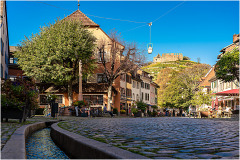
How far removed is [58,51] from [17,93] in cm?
2534

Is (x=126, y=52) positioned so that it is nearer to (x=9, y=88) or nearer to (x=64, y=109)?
(x=64, y=109)

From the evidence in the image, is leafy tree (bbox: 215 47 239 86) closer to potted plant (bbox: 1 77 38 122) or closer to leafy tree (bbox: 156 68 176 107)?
potted plant (bbox: 1 77 38 122)

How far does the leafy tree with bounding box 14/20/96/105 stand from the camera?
1485 inches

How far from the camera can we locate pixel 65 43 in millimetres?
37719

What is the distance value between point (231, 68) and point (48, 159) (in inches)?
962

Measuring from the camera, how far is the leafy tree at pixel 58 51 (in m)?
37.7

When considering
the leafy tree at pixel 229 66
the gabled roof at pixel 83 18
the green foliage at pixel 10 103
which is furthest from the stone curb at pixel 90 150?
the gabled roof at pixel 83 18

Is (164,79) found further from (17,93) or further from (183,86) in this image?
(17,93)

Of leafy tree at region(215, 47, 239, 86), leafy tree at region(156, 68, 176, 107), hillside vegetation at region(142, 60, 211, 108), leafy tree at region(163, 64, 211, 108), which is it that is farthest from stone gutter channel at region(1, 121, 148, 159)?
leafy tree at region(156, 68, 176, 107)

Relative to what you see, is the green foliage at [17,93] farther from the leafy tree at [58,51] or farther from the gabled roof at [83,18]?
the gabled roof at [83,18]

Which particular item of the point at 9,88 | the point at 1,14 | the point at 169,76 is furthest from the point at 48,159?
the point at 169,76

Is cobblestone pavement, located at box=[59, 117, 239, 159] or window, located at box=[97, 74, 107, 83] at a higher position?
window, located at box=[97, 74, 107, 83]

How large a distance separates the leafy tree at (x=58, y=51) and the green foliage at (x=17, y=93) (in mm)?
24722

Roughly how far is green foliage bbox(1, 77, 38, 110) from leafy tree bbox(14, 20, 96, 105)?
24.7m
